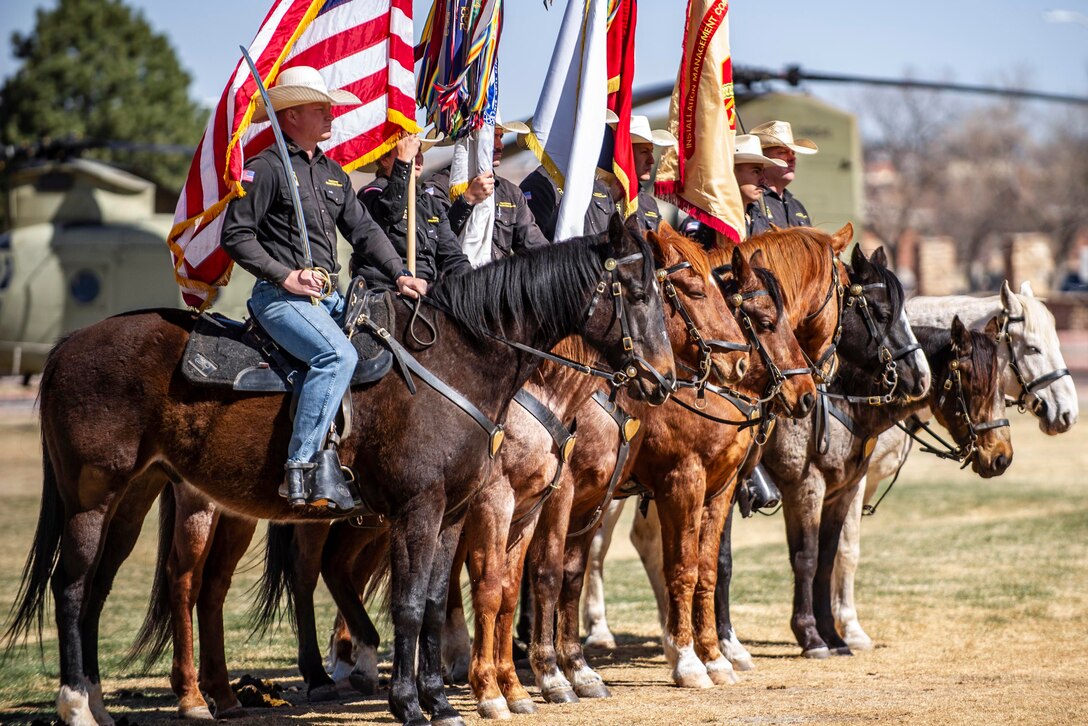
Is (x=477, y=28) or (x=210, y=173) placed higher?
→ (x=477, y=28)

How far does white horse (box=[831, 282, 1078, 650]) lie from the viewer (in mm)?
10805

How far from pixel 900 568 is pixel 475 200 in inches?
297

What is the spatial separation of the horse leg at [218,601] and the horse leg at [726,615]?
10.8 feet

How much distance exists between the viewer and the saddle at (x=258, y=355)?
7.00 metres

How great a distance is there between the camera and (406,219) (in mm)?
8688

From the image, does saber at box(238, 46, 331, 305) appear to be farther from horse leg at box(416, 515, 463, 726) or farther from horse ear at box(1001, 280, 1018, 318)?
horse ear at box(1001, 280, 1018, 318)

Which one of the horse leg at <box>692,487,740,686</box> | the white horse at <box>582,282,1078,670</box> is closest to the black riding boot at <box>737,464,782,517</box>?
the horse leg at <box>692,487,740,686</box>

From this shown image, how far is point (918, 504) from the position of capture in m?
19.6

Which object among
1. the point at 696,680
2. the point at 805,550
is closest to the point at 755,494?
the point at 805,550

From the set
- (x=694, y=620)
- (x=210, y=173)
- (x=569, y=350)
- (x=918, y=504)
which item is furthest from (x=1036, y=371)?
(x=918, y=504)

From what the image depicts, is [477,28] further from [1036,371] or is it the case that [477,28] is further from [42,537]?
[1036,371]

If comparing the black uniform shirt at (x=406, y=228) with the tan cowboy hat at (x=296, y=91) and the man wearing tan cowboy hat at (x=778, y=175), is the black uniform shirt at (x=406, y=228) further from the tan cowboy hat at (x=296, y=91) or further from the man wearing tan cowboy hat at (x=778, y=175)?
the man wearing tan cowboy hat at (x=778, y=175)

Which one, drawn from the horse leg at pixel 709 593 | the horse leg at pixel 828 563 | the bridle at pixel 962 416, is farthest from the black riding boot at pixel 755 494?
the bridle at pixel 962 416

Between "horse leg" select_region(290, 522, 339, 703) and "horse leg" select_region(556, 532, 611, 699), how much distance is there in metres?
1.45
